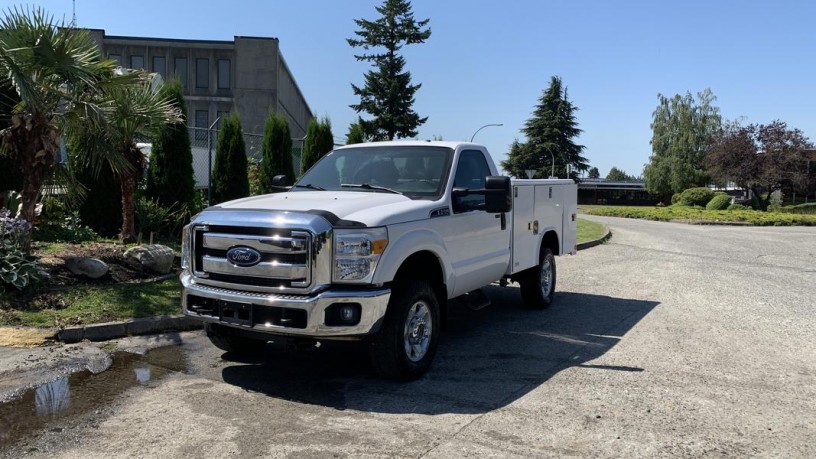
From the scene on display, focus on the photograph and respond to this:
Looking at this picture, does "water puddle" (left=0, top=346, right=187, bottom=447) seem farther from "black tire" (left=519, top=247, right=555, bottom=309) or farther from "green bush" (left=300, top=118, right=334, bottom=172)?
"green bush" (left=300, top=118, right=334, bottom=172)

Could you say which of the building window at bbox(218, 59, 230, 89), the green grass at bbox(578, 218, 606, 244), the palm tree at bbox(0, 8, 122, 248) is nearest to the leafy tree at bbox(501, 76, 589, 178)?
the building window at bbox(218, 59, 230, 89)

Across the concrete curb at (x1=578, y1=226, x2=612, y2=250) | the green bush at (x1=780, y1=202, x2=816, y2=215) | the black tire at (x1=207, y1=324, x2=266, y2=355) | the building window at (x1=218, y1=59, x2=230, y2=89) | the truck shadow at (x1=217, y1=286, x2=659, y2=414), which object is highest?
the building window at (x1=218, y1=59, x2=230, y2=89)

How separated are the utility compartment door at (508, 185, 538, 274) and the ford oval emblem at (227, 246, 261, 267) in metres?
3.44

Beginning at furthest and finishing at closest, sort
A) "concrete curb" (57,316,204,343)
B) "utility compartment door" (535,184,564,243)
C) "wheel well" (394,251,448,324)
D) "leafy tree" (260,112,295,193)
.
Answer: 1. "leafy tree" (260,112,295,193)
2. "utility compartment door" (535,184,564,243)
3. "concrete curb" (57,316,204,343)
4. "wheel well" (394,251,448,324)

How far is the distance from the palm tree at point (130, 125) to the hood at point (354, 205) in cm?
401

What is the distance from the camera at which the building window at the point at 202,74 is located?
5012cm

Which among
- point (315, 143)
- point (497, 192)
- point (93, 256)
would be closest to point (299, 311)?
point (497, 192)

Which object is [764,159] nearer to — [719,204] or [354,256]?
[719,204]

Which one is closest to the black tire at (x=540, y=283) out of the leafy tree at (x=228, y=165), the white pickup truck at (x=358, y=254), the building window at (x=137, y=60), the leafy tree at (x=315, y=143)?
the white pickup truck at (x=358, y=254)

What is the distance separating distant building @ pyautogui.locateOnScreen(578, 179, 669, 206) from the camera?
7812cm

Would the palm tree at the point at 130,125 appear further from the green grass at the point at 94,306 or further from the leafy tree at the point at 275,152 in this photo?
the leafy tree at the point at 275,152

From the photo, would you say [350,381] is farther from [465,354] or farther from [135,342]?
[135,342]

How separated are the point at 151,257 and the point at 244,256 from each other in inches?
187

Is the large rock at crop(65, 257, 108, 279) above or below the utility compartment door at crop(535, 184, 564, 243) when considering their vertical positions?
below
